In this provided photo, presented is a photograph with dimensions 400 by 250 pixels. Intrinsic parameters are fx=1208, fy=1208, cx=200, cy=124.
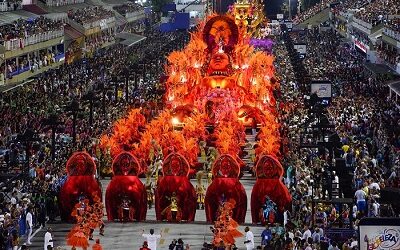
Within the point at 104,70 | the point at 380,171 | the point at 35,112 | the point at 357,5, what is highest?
the point at 357,5

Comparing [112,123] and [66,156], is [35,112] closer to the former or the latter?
[112,123]

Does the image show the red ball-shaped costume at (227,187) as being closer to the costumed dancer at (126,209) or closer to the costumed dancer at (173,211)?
the costumed dancer at (173,211)

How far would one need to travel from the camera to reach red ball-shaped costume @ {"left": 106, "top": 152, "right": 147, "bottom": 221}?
35.7 m

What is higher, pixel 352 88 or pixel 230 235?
pixel 352 88

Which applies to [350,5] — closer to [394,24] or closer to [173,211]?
[394,24]

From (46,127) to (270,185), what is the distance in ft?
57.1

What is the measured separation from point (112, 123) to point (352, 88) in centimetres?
2099

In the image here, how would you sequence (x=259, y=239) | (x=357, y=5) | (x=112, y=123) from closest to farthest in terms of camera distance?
(x=259, y=239)
(x=112, y=123)
(x=357, y=5)

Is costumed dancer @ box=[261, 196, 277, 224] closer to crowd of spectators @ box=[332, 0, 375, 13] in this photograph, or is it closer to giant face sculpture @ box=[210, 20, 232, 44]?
giant face sculpture @ box=[210, 20, 232, 44]

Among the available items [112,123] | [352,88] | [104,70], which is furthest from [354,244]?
[104,70]

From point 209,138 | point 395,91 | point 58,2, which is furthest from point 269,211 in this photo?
point 58,2

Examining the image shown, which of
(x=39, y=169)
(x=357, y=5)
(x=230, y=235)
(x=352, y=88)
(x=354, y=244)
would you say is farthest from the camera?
(x=357, y=5)

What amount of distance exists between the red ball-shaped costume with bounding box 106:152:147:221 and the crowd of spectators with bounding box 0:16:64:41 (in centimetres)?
3538

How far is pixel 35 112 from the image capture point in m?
55.2
